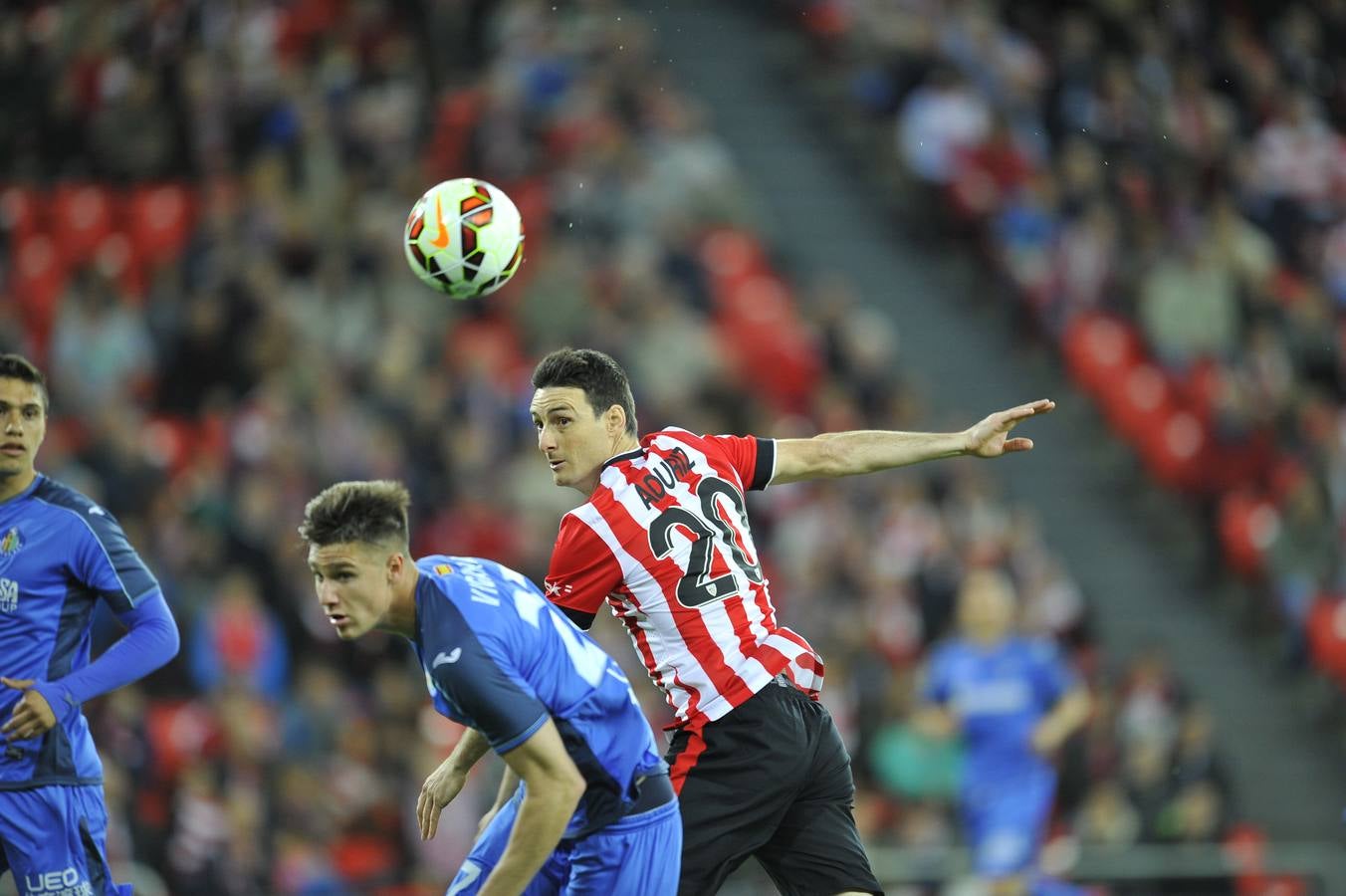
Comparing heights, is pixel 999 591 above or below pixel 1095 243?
below

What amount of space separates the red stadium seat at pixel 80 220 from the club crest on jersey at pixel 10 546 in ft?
28.4

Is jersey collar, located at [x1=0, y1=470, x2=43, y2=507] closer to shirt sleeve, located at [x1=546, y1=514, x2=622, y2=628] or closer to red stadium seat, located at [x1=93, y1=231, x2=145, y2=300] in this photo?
shirt sleeve, located at [x1=546, y1=514, x2=622, y2=628]

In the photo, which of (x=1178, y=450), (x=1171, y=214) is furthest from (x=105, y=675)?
(x=1171, y=214)

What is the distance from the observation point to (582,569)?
5938 millimetres

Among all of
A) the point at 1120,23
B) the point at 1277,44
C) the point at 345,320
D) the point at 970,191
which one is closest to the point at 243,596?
the point at 345,320

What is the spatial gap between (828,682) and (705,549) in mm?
5453

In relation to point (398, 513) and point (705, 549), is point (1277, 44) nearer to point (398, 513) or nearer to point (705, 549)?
point (705, 549)

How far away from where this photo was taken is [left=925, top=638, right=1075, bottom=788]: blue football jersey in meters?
10.7

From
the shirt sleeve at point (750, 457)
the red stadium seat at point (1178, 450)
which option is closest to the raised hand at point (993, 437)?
the shirt sleeve at point (750, 457)

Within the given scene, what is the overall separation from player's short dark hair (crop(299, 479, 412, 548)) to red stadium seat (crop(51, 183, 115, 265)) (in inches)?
399

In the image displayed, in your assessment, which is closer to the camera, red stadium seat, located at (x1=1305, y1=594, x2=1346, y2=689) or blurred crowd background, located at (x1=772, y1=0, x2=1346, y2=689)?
red stadium seat, located at (x1=1305, y1=594, x2=1346, y2=689)

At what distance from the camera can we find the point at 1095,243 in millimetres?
15836

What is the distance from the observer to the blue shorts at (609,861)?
5195mm

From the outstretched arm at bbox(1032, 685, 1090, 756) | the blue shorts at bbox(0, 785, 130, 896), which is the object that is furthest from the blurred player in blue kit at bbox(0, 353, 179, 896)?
the outstretched arm at bbox(1032, 685, 1090, 756)
